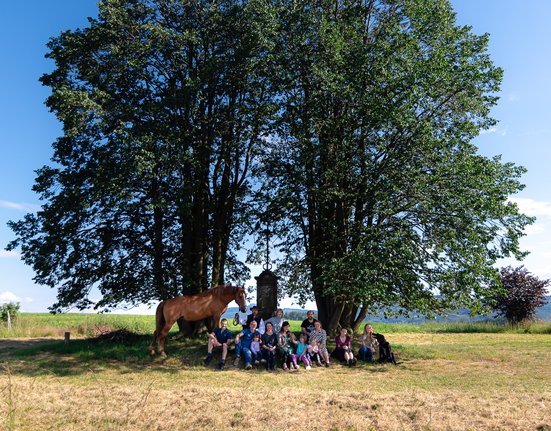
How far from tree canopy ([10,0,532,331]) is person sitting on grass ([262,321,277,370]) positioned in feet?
7.42

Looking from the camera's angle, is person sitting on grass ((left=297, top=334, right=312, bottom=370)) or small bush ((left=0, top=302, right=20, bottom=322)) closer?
person sitting on grass ((left=297, top=334, right=312, bottom=370))

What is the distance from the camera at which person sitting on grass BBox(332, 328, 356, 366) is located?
15.7 metres

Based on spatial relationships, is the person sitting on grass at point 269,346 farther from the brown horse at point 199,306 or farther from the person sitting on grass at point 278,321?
the brown horse at point 199,306

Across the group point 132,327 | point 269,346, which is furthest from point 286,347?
point 132,327

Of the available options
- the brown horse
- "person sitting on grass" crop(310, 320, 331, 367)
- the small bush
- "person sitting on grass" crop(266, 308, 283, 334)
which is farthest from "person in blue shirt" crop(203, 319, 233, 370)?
the small bush

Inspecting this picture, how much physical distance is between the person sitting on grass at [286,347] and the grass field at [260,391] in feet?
2.11

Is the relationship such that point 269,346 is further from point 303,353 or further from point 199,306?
point 199,306

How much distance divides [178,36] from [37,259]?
9.84 meters

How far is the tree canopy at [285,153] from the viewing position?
53.4 feet

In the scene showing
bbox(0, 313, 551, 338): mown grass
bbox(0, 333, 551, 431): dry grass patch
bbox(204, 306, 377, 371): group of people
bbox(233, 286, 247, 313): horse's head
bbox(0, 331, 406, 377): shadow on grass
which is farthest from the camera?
bbox(0, 313, 551, 338): mown grass

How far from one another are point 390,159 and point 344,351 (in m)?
6.78

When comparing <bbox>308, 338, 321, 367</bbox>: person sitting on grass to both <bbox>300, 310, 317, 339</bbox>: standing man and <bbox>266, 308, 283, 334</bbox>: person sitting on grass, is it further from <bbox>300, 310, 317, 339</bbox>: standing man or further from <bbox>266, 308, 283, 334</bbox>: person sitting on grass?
<bbox>266, 308, 283, 334</bbox>: person sitting on grass

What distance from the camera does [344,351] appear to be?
16.0m

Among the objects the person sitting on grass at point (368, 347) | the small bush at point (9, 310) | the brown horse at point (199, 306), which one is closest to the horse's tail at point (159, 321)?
the brown horse at point (199, 306)
